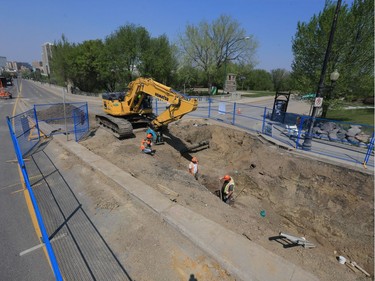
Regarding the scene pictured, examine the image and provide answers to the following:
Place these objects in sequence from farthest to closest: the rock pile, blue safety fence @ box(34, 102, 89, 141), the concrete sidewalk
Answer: blue safety fence @ box(34, 102, 89, 141) < the rock pile < the concrete sidewalk

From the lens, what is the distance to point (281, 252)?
5273 millimetres

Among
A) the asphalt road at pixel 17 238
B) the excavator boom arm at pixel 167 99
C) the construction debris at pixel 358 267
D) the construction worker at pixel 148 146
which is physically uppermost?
the excavator boom arm at pixel 167 99

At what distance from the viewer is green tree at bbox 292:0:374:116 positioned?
14375mm

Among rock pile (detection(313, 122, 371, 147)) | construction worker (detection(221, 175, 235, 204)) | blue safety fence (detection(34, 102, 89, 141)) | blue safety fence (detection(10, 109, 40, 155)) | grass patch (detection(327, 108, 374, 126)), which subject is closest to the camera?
construction worker (detection(221, 175, 235, 204))

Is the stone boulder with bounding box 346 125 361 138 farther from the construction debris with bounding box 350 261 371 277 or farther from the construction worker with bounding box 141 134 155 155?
the construction worker with bounding box 141 134 155 155

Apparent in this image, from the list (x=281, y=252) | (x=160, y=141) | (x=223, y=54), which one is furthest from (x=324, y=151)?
(x=223, y=54)

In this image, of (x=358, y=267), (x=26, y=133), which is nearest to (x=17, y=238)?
(x=358, y=267)

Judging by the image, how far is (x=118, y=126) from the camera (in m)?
12.0

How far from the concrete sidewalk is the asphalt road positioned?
2.68 m

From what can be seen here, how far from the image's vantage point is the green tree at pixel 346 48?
566 inches

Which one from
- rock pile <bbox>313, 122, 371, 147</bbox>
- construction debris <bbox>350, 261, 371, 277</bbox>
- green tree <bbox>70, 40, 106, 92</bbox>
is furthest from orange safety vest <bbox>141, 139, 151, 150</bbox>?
green tree <bbox>70, 40, 106, 92</bbox>

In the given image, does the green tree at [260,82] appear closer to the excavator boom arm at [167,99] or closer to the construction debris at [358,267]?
the excavator boom arm at [167,99]

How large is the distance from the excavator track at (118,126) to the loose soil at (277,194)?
389mm

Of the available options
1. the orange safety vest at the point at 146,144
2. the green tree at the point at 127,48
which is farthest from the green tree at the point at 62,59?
the orange safety vest at the point at 146,144
